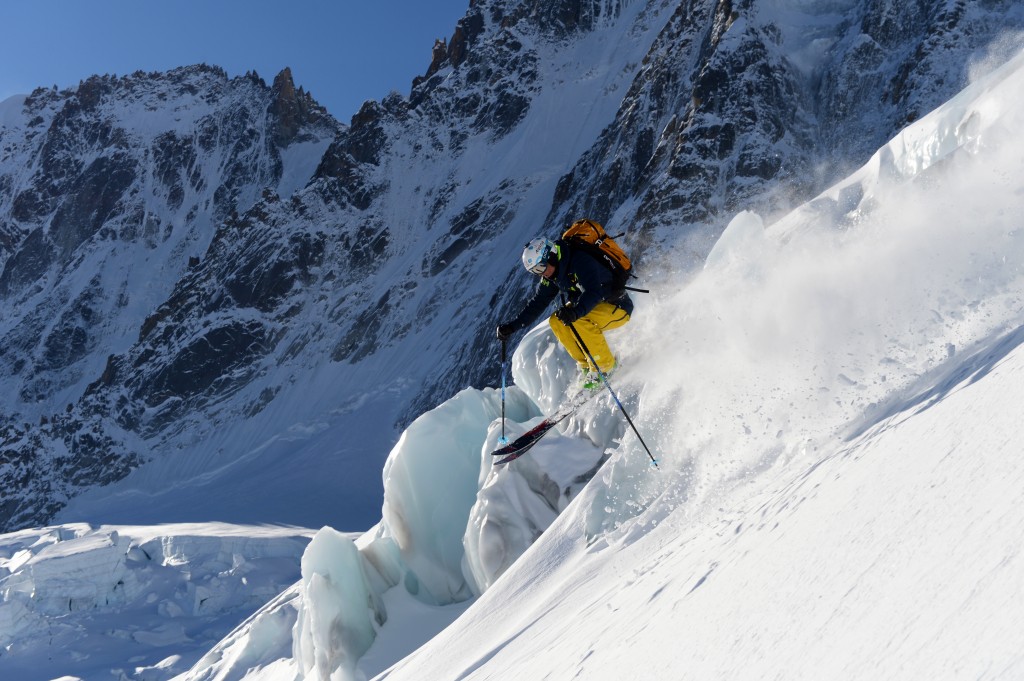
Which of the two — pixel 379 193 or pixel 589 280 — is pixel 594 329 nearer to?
pixel 589 280

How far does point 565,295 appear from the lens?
10.0 m

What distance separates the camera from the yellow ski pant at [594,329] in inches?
415

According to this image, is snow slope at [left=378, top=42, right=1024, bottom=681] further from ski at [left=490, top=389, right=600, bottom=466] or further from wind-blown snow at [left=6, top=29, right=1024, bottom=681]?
ski at [left=490, top=389, right=600, bottom=466]

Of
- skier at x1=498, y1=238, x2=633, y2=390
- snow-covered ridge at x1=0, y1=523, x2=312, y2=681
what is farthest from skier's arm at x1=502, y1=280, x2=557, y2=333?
snow-covered ridge at x1=0, y1=523, x2=312, y2=681

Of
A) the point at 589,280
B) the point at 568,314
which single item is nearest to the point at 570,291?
the point at 589,280

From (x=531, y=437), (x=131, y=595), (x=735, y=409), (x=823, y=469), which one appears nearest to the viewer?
(x=823, y=469)

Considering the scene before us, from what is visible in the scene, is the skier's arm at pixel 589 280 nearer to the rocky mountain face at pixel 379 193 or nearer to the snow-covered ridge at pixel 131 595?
the snow-covered ridge at pixel 131 595

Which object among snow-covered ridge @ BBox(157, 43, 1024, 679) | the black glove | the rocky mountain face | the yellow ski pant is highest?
the rocky mountain face

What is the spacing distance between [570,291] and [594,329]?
2.72 feet

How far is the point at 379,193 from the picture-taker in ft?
316

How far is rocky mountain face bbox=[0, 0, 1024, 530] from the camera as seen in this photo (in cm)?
5491

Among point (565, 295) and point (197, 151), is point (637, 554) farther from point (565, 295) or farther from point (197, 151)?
point (197, 151)

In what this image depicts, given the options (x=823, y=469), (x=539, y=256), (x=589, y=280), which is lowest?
(x=823, y=469)

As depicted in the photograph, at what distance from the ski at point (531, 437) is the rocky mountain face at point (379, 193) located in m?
34.7
